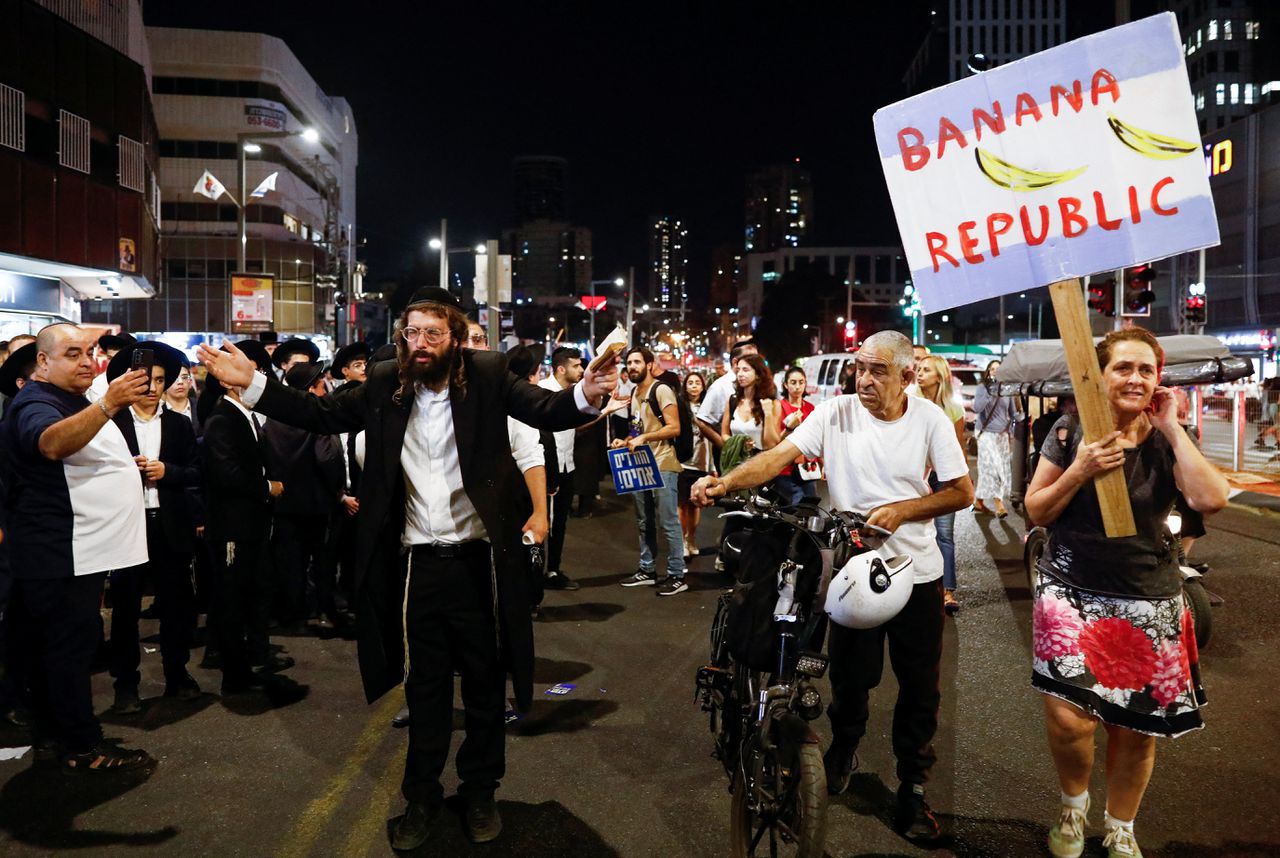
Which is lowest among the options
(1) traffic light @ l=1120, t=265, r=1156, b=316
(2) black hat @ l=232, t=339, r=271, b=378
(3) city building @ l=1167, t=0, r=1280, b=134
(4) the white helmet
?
(4) the white helmet

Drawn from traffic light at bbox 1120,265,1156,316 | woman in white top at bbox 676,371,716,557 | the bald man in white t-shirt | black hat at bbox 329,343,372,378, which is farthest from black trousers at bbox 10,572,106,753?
traffic light at bbox 1120,265,1156,316

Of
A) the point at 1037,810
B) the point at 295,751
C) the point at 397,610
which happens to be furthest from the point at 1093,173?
the point at 295,751

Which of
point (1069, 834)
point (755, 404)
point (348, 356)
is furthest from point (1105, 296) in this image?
point (1069, 834)

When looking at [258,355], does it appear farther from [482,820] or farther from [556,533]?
[556,533]

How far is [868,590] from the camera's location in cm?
368

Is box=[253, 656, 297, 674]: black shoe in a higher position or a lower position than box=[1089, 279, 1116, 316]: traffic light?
lower

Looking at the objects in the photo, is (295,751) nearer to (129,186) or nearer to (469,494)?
(469,494)

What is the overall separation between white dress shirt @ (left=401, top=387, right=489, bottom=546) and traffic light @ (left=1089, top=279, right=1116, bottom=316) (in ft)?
51.1

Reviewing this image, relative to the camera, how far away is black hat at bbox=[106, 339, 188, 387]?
16.8 ft

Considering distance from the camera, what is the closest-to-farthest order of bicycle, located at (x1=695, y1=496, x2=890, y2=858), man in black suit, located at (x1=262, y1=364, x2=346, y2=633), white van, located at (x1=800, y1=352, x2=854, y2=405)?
bicycle, located at (x1=695, y1=496, x2=890, y2=858) → man in black suit, located at (x1=262, y1=364, x2=346, y2=633) → white van, located at (x1=800, y1=352, x2=854, y2=405)

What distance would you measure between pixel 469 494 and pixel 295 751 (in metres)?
2.00

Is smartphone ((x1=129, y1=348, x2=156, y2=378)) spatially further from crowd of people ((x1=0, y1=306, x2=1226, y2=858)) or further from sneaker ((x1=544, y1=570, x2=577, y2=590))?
sneaker ((x1=544, y1=570, x2=577, y2=590))

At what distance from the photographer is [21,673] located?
534cm

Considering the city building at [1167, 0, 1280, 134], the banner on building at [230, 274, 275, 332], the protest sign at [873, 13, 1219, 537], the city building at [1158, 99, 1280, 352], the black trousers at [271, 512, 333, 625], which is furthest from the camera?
the city building at [1167, 0, 1280, 134]
